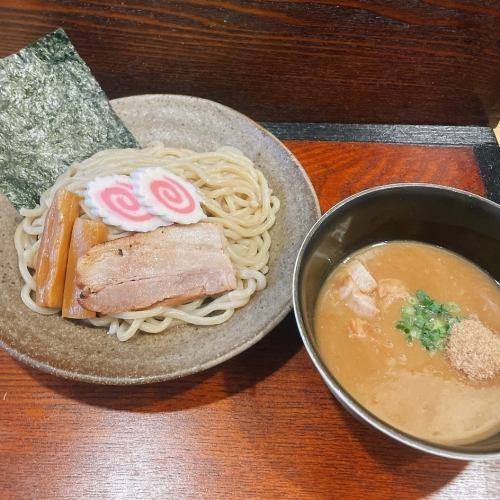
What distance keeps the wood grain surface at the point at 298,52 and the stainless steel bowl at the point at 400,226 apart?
94cm

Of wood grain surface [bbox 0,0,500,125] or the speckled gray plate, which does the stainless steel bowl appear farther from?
wood grain surface [bbox 0,0,500,125]

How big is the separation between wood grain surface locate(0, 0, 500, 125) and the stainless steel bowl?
3.10ft

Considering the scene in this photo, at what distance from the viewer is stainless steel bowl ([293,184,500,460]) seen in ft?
5.33

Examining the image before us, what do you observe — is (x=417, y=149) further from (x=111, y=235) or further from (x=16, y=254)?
(x=16, y=254)

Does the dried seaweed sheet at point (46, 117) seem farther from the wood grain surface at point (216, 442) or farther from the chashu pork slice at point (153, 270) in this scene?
the wood grain surface at point (216, 442)

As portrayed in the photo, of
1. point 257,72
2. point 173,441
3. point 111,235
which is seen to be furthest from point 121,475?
point 257,72

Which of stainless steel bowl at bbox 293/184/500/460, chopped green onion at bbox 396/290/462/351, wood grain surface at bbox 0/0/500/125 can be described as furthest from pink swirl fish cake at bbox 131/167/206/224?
chopped green onion at bbox 396/290/462/351

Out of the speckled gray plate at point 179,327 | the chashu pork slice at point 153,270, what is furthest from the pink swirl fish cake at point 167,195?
the speckled gray plate at point 179,327

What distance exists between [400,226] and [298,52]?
1056 millimetres

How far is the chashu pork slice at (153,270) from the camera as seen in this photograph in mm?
1797

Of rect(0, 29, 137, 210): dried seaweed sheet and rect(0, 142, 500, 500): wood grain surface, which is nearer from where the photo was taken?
rect(0, 142, 500, 500): wood grain surface

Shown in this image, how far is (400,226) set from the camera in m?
1.80

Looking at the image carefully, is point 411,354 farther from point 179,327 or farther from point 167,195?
point 167,195

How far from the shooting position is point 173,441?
64.9 inches
